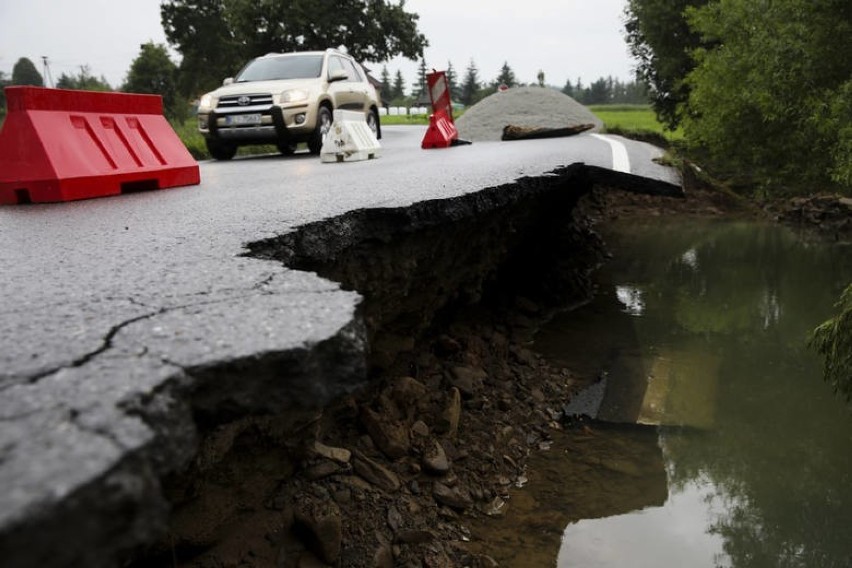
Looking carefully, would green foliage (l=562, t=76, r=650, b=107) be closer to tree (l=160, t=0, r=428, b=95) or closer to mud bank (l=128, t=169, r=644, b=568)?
tree (l=160, t=0, r=428, b=95)

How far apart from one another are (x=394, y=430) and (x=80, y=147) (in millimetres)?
3466

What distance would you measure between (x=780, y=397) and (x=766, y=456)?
1203 mm

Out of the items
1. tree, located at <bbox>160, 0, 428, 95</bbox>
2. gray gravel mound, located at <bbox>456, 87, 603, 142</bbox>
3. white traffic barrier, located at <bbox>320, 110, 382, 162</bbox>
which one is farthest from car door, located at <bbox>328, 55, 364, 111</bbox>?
tree, located at <bbox>160, 0, 428, 95</bbox>

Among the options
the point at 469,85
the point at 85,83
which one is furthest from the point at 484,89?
the point at 85,83

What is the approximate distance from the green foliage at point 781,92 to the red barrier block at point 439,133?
566 centimetres

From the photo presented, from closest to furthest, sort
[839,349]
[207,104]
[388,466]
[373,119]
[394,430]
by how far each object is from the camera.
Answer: [388,466] < [394,430] < [839,349] < [207,104] < [373,119]

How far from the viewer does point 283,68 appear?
11.2 m

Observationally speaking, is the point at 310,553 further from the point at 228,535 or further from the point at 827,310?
the point at 827,310

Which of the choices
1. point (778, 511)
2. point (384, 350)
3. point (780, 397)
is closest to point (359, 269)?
point (384, 350)

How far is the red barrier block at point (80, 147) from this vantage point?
→ 486 centimetres

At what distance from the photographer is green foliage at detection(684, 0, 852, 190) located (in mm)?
10398

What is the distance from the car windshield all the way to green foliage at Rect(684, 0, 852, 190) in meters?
7.99

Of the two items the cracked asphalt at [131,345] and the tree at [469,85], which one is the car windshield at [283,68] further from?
the tree at [469,85]

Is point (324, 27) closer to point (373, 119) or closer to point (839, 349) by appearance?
point (373, 119)
